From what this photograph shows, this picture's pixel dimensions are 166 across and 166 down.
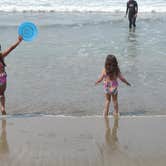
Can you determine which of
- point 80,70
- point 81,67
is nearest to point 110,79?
point 80,70

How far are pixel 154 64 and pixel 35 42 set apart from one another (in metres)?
4.44

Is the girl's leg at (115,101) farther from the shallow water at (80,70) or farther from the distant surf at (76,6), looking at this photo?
the distant surf at (76,6)

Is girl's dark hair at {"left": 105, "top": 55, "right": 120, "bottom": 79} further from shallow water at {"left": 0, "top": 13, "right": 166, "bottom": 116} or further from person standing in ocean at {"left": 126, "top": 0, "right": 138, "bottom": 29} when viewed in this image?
person standing in ocean at {"left": 126, "top": 0, "right": 138, "bottom": 29}

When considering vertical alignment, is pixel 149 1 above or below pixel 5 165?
above

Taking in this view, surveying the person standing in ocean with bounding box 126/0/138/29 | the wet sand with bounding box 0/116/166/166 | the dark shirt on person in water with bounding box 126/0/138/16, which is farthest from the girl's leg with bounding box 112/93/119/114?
the dark shirt on person in water with bounding box 126/0/138/16

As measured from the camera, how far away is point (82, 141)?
5805 mm

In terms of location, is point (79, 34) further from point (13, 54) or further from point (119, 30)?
point (13, 54)

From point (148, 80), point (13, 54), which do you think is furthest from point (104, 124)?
point (13, 54)

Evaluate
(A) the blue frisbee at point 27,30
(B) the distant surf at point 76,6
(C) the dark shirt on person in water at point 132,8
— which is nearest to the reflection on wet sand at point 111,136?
(A) the blue frisbee at point 27,30

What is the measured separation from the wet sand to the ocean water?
830 mm

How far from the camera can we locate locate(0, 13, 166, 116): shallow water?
25.8 ft

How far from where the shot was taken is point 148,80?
9383 mm

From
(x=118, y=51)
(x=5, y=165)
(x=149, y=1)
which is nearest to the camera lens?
(x=5, y=165)

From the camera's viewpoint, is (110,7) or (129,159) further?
(110,7)
